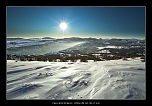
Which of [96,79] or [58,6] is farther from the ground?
[58,6]

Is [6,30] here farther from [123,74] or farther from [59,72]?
[123,74]

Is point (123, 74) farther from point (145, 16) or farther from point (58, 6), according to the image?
point (58, 6)

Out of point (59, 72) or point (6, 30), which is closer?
point (6, 30)

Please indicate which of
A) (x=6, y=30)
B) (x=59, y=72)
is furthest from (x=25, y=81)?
(x=6, y=30)
